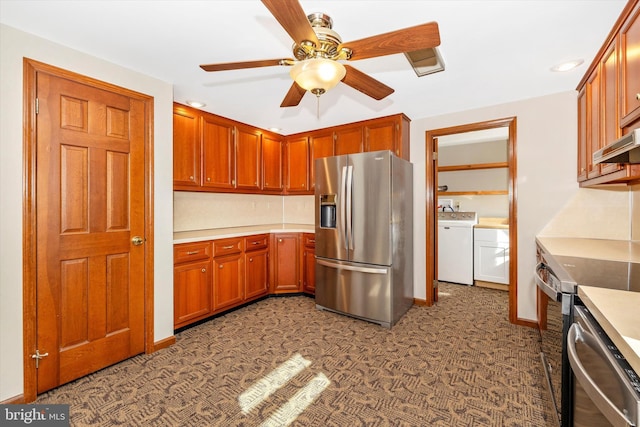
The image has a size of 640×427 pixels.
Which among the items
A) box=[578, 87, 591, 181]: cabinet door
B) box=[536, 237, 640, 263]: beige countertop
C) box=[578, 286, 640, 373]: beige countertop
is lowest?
box=[578, 286, 640, 373]: beige countertop

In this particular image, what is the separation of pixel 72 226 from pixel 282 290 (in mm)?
2493

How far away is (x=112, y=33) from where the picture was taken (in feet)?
5.96

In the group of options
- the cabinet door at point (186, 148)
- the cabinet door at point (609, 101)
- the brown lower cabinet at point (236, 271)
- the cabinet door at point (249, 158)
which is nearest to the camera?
the cabinet door at point (609, 101)

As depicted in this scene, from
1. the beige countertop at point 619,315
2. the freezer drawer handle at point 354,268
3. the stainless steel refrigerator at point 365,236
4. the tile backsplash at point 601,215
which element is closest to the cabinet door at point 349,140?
the stainless steel refrigerator at point 365,236

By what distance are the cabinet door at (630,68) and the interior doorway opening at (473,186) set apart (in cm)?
133

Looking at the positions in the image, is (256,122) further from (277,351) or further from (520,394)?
(520,394)

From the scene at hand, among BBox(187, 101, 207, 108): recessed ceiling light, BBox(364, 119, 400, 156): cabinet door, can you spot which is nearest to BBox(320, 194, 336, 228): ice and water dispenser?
BBox(364, 119, 400, 156): cabinet door

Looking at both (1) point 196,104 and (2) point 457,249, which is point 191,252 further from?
(2) point 457,249

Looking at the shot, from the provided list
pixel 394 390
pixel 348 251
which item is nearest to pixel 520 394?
pixel 394 390

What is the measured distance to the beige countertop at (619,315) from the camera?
2.57 ft

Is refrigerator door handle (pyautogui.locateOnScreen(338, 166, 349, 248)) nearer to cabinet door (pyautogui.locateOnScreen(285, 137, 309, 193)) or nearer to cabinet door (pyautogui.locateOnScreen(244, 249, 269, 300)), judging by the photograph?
cabinet door (pyautogui.locateOnScreen(285, 137, 309, 193))

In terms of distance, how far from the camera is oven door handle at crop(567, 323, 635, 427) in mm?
804

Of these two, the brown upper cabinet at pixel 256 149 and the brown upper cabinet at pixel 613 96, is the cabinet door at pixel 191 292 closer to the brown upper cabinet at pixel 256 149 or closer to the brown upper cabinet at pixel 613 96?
the brown upper cabinet at pixel 256 149

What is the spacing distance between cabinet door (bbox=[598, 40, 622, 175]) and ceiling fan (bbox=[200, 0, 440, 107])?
4.69ft
